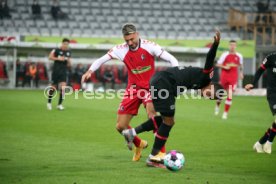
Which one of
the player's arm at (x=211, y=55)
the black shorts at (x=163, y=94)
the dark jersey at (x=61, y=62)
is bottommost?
the dark jersey at (x=61, y=62)

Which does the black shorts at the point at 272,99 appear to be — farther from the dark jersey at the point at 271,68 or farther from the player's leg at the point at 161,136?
the player's leg at the point at 161,136

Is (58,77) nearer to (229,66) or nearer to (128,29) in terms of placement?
(229,66)

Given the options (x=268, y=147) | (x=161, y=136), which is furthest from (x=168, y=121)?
(x=268, y=147)

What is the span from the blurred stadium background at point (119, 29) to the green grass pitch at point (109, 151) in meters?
16.6

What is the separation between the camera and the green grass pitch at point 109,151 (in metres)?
8.16

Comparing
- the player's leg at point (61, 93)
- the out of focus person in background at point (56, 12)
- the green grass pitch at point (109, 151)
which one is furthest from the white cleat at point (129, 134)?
the out of focus person in background at point (56, 12)

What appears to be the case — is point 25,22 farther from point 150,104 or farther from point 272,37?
point 150,104

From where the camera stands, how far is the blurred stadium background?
35.9 metres

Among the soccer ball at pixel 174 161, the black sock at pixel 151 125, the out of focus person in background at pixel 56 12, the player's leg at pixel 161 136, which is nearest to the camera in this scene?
the soccer ball at pixel 174 161

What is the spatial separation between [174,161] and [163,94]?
1.06m

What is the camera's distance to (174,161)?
8742mm

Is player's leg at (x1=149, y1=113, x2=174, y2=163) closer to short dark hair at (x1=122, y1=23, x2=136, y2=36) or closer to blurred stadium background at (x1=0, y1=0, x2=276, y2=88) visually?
short dark hair at (x1=122, y1=23, x2=136, y2=36)

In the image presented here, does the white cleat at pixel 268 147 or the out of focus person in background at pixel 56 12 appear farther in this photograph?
the out of focus person in background at pixel 56 12

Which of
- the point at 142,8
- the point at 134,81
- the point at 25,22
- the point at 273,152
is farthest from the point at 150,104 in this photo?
the point at 142,8
